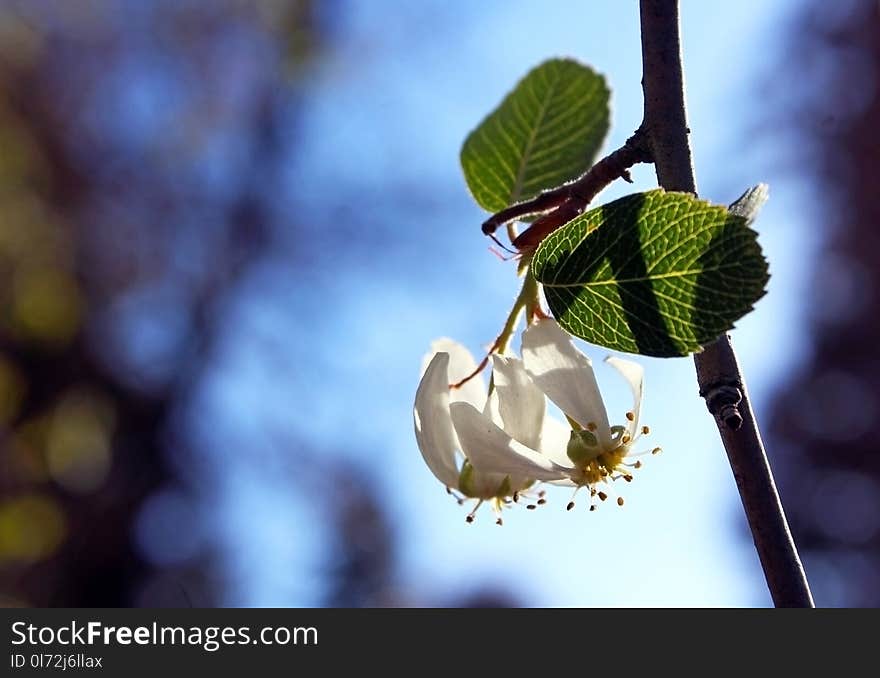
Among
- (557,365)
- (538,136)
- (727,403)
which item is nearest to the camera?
(727,403)

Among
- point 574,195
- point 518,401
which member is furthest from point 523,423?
point 574,195

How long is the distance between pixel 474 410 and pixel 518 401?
1.0 inches

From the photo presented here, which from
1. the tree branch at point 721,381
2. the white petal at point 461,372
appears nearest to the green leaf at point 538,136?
the white petal at point 461,372

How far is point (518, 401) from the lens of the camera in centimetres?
46

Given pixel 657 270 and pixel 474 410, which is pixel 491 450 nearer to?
pixel 474 410

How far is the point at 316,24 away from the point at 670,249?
378cm

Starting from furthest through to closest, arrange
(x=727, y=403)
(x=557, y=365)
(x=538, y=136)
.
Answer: (x=538, y=136)
(x=557, y=365)
(x=727, y=403)

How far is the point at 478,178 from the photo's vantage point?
0.57 m

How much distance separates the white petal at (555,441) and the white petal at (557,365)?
3 cm

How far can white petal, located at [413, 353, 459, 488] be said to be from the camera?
49 cm

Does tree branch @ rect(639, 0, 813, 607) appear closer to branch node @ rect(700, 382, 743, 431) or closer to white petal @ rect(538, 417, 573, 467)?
branch node @ rect(700, 382, 743, 431)

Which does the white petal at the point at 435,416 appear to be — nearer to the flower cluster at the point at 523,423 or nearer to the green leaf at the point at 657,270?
the flower cluster at the point at 523,423

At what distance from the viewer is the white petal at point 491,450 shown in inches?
17.6

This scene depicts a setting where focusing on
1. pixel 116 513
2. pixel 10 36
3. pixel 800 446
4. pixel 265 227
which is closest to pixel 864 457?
pixel 800 446
